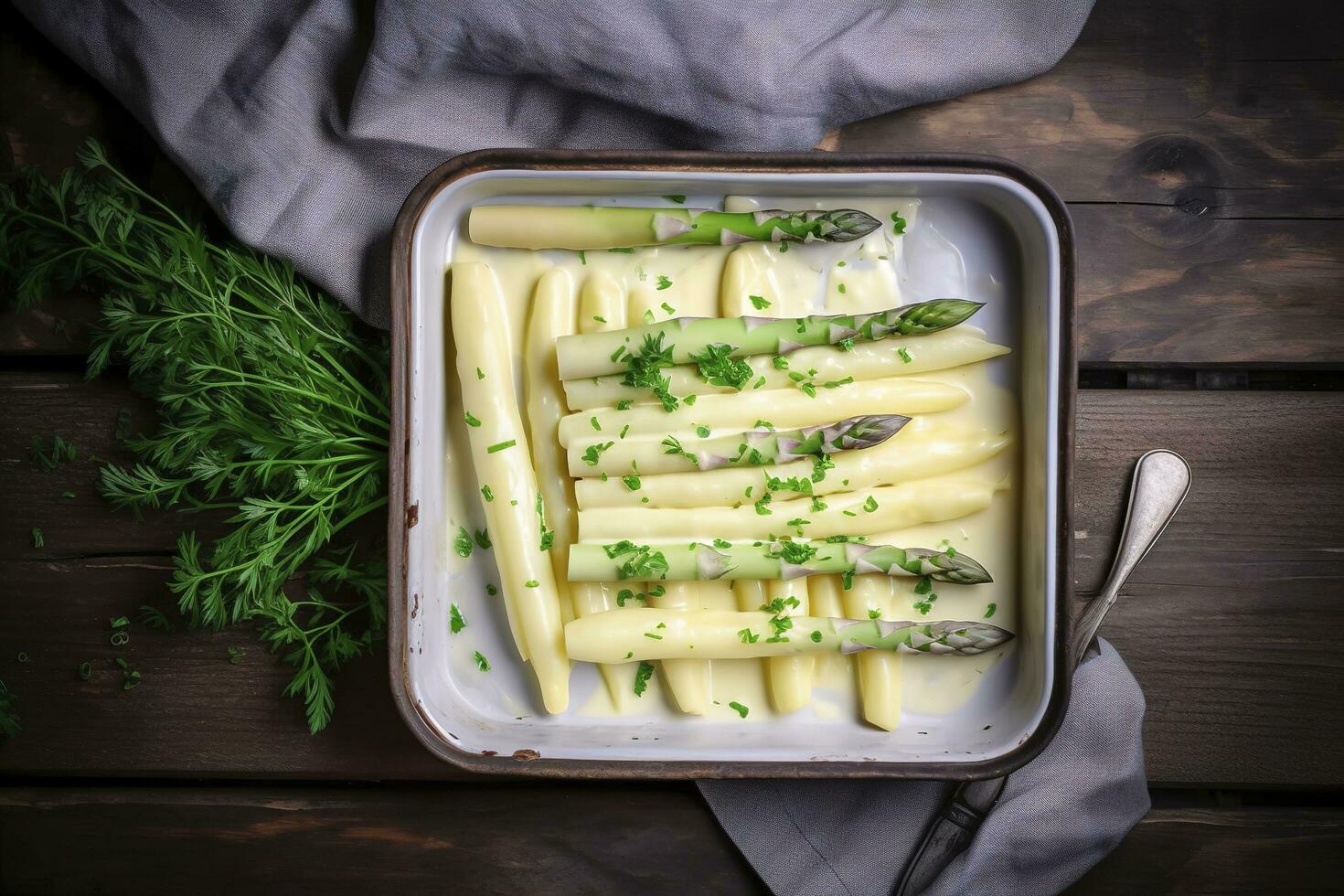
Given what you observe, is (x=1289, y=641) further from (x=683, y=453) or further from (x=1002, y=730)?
(x=683, y=453)

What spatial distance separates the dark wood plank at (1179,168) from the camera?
182 centimetres

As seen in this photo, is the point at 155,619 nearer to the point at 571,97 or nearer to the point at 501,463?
the point at 501,463

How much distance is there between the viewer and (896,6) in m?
1.72

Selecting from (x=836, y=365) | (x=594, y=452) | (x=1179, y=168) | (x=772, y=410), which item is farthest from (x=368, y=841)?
(x=1179, y=168)

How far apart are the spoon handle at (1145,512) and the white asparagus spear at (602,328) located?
100 centimetres

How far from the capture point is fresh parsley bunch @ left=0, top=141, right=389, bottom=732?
1.63 meters

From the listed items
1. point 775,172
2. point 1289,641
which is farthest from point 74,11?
point 1289,641

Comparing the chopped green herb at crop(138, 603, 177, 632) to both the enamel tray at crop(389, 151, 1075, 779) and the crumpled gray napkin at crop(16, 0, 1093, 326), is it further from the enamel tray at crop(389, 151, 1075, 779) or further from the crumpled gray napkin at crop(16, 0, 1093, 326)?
the crumpled gray napkin at crop(16, 0, 1093, 326)

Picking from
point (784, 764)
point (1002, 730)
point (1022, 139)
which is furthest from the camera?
point (1022, 139)

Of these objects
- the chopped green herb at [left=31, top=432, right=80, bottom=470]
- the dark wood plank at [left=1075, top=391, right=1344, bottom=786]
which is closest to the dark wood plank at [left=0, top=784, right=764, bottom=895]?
the chopped green herb at [left=31, top=432, right=80, bottom=470]

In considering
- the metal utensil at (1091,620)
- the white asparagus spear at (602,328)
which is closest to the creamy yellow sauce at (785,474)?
the white asparagus spear at (602,328)

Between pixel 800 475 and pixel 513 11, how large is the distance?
1099mm

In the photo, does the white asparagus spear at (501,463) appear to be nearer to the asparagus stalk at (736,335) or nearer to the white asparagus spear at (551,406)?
the white asparagus spear at (551,406)

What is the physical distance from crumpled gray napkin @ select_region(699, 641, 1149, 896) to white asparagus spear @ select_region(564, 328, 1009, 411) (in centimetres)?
74
